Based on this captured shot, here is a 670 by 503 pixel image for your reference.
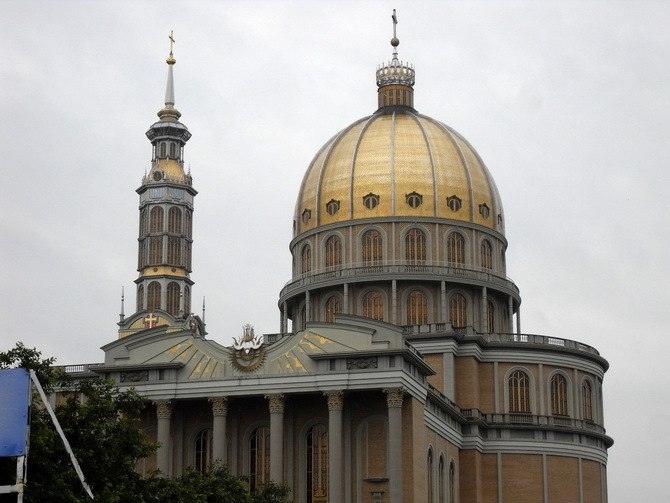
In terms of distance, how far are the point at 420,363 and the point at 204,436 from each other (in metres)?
13.9

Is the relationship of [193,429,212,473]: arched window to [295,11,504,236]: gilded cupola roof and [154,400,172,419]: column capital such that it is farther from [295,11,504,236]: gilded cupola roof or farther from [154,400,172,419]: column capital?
[295,11,504,236]: gilded cupola roof

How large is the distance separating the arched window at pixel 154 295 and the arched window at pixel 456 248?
45.5 m

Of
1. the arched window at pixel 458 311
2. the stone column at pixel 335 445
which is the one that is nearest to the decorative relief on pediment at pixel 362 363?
the stone column at pixel 335 445

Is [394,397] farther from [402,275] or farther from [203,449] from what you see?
[402,275]

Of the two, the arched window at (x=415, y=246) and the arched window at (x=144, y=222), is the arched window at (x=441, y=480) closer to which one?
the arched window at (x=415, y=246)

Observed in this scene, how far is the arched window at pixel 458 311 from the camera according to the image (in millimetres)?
102312

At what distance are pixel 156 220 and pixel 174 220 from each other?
6.08 ft

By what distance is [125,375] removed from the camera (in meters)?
84.0

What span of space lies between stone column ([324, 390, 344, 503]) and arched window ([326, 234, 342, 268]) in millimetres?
26902

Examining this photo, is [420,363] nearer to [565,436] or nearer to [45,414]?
[565,436]

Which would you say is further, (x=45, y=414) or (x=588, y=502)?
(x=588, y=502)

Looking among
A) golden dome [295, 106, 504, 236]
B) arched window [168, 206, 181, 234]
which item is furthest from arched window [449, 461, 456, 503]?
arched window [168, 206, 181, 234]

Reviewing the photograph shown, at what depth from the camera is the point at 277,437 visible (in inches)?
3127

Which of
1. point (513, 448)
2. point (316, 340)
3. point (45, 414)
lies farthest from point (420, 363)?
point (45, 414)
